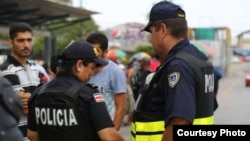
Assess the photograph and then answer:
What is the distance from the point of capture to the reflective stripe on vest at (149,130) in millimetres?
2916

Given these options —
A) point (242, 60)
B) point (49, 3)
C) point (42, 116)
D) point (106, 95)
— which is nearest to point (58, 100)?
point (42, 116)

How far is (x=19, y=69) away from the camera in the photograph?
4059mm

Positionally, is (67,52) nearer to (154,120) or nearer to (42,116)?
(42,116)

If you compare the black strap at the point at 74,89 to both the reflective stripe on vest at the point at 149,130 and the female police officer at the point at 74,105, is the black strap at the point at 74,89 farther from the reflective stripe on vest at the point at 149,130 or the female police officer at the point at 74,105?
the reflective stripe on vest at the point at 149,130

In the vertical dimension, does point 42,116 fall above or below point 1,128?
below

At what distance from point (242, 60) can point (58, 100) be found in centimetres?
8163

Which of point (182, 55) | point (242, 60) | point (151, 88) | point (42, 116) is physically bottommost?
point (242, 60)

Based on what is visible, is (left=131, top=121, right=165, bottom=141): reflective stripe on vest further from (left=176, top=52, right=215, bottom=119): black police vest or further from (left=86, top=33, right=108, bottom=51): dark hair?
(left=86, top=33, right=108, bottom=51): dark hair

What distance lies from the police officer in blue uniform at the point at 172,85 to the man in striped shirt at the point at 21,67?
1.35 meters

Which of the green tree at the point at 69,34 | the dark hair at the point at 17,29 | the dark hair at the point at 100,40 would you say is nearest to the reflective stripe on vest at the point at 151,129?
the dark hair at the point at 100,40

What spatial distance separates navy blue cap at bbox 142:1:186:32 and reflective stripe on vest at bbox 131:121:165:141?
643 mm

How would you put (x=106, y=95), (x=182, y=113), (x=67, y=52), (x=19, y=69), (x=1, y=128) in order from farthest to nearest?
(x=106, y=95) → (x=19, y=69) → (x=67, y=52) → (x=182, y=113) → (x=1, y=128)

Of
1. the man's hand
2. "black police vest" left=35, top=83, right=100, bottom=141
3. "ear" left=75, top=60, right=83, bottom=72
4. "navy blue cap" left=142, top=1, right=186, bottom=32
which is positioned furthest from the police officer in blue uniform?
the man's hand

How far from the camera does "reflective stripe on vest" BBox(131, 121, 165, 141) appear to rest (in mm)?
2916
